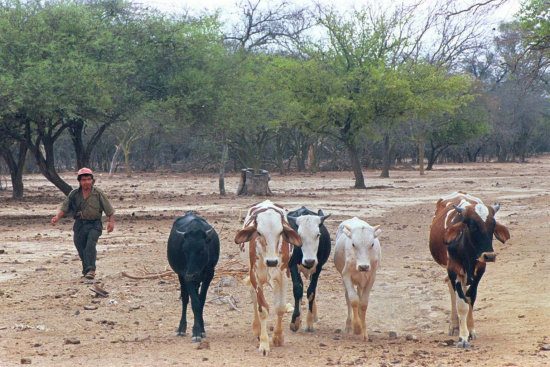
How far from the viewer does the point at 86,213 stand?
11570 mm

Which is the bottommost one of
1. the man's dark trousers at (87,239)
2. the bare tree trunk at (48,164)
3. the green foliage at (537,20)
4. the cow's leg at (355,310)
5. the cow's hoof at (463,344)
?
the cow's hoof at (463,344)

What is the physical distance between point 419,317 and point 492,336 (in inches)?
62.3

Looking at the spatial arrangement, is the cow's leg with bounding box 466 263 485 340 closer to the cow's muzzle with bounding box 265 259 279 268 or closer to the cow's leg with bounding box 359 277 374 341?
the cow's leg with bounding box 359 277 374 341

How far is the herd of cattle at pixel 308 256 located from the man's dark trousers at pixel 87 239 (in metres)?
3.11

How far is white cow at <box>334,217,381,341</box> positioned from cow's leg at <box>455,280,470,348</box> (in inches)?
41.8

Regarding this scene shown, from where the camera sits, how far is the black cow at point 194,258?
27.0 ft

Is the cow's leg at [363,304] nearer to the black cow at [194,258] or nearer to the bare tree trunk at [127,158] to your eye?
the black cow at [194,258]

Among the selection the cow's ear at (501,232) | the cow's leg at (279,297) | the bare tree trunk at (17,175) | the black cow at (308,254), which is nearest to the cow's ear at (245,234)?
the cow's leg at (279,297)

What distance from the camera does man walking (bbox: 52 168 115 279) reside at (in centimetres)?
1157

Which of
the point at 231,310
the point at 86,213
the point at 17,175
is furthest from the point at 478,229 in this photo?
the point at 17,175

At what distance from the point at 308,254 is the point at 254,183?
2128 cm

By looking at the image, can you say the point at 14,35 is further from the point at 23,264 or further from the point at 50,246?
the point at 23,264

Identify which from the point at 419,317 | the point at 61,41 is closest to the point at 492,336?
the point at 419,317

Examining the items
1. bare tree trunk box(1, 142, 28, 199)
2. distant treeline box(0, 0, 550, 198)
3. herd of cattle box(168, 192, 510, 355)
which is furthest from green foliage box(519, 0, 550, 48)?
bare tree trunk box(1, 142, 28, 199)
